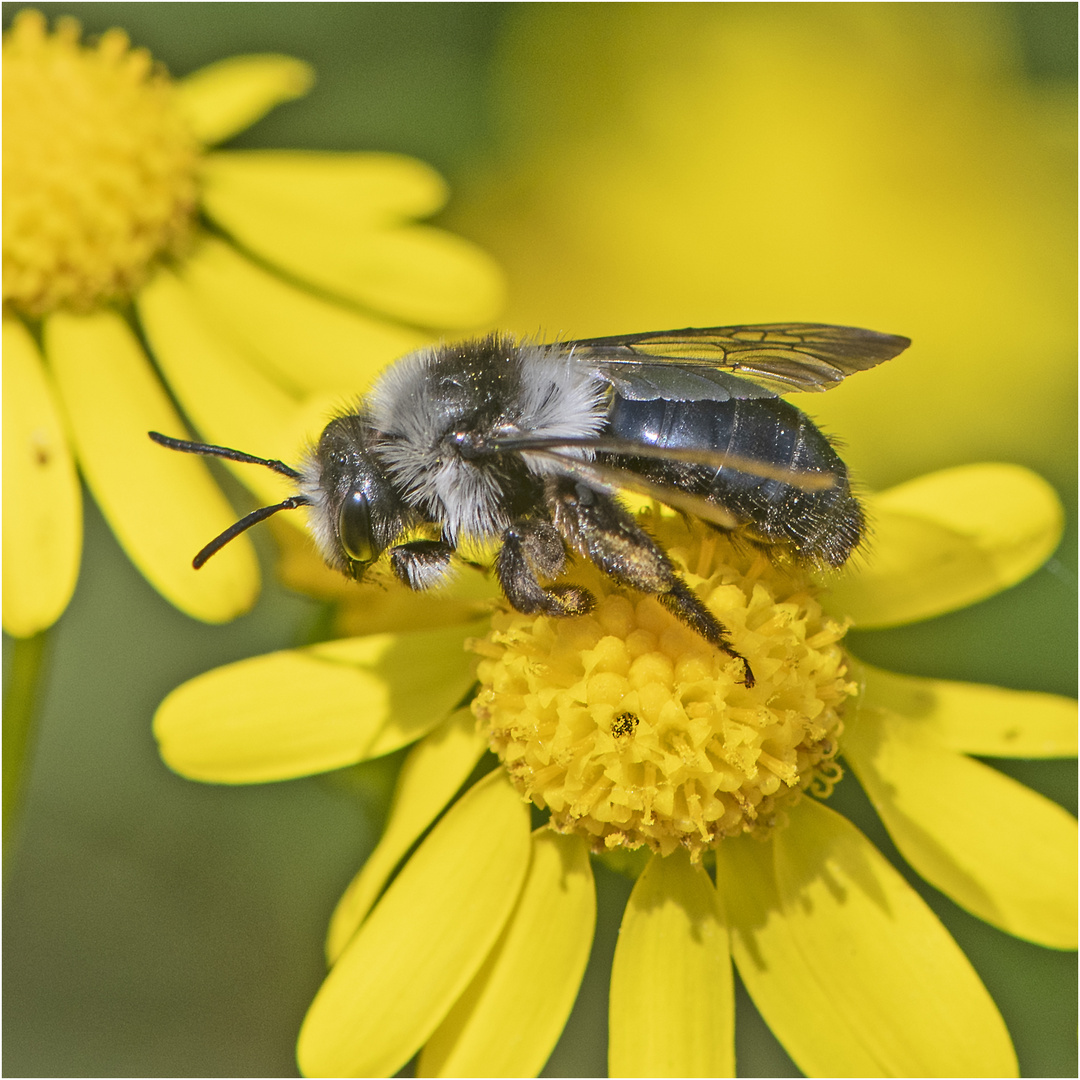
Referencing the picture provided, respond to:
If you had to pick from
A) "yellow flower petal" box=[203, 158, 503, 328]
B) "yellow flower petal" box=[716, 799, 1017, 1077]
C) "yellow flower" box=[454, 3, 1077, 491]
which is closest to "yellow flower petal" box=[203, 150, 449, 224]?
"yellow flower petal" box=[203, 158, 503, 328]

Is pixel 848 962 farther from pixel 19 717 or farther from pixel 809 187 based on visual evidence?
pixel 809 187

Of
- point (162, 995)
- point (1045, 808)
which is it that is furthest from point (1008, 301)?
point (162, 995)

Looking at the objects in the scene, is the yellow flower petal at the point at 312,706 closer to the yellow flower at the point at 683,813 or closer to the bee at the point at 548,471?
the yellow flower at the point at 683,813

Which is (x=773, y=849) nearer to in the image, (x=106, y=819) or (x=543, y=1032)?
(x=543, y=1032)

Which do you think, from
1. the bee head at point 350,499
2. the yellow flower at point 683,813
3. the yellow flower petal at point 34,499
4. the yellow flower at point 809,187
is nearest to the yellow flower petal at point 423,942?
the yellow flower at point 683,813

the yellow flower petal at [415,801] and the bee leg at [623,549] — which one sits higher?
the bee leg at [623,549]

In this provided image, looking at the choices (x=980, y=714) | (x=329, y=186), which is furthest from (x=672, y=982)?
(x=329, y=186)
